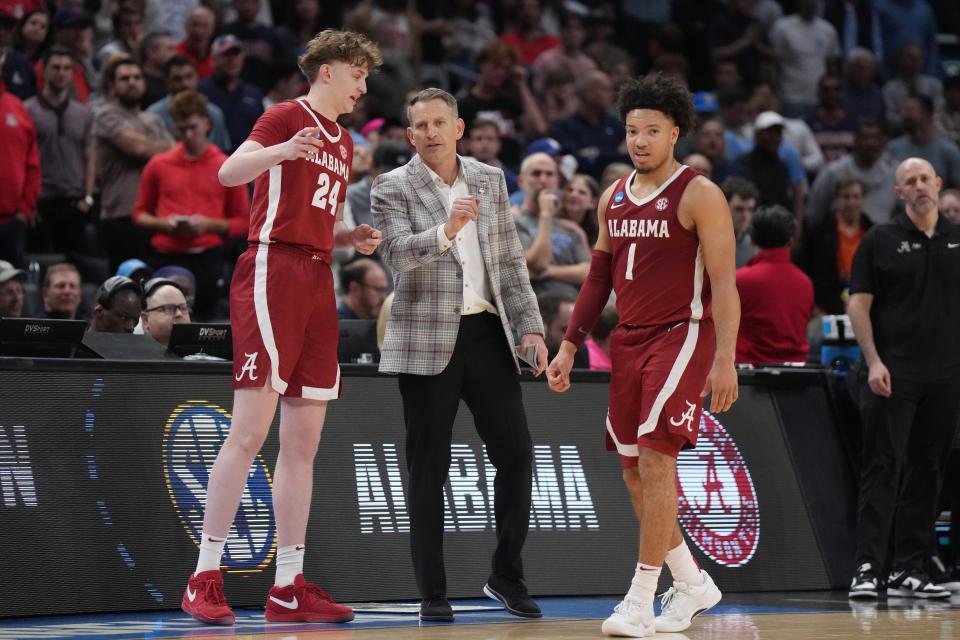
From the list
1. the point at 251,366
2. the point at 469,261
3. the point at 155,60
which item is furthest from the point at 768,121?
the point at 251,366

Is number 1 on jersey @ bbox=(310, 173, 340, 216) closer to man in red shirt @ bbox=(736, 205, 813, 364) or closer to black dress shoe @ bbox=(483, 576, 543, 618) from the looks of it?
black dress shoe @ bbox=(483, 576, 543, 618)

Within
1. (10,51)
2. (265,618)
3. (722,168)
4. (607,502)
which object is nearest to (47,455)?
(265,618)

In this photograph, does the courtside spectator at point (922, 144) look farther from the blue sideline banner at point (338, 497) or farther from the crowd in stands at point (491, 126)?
the blue sideline banner at point (338, 497)

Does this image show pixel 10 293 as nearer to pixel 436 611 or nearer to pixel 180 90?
pixel 180 90

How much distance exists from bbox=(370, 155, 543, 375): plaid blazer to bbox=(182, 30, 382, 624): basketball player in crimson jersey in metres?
0.22

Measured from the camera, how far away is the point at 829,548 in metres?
7.93

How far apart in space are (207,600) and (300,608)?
1.34 feet

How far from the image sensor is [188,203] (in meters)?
10.3

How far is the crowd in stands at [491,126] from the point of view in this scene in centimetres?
970

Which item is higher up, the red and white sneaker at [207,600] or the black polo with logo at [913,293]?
the black polo with logo at [913,293]

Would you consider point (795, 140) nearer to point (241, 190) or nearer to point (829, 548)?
point (241, 190)

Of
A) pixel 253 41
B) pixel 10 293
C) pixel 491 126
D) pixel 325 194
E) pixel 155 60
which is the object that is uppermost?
pixel 253 41

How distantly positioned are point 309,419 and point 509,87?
8.41 meters

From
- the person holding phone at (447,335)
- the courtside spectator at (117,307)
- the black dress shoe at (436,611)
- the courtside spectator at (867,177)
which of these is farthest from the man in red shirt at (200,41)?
the black dress shoe at (436,611)
